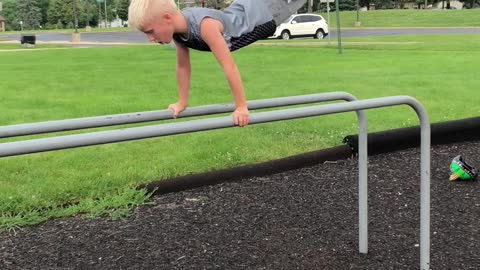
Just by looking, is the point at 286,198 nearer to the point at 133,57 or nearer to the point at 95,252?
the point at 95,252

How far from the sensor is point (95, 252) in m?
3.42

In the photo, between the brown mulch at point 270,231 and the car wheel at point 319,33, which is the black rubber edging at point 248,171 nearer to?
the brown mulch at point 270,231

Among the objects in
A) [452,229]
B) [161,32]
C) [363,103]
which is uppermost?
[161,32]

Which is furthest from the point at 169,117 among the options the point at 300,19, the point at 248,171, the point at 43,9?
the point at 43,9

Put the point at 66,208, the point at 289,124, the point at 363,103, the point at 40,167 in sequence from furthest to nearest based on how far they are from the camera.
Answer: the point at 289,124 < the point at 40,167 < the point at 66,208 < the point at 363,103

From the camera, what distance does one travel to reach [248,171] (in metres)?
4.74

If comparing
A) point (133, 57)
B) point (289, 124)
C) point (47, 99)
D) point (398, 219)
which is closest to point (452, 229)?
point (398, 219)

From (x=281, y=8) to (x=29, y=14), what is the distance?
80412mm

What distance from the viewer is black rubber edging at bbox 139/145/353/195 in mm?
4395

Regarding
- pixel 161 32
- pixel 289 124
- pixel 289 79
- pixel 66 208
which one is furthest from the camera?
pixel 289 79

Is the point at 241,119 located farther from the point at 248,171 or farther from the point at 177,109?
the point at 248,171

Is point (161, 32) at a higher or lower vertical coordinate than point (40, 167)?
higher

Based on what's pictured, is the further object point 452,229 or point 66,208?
point 66,208

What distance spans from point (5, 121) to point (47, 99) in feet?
5.81
